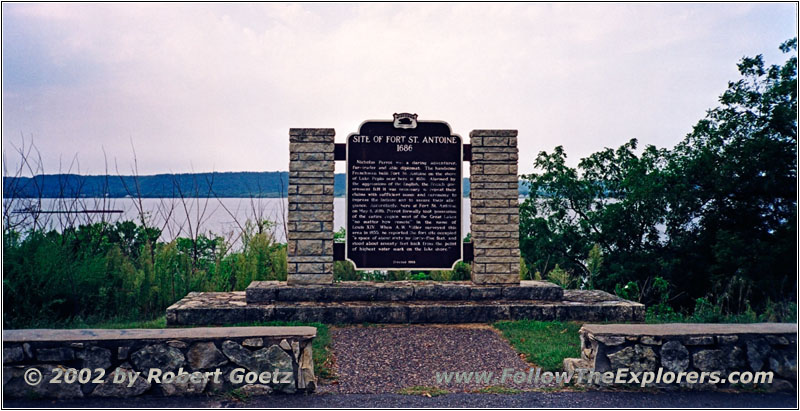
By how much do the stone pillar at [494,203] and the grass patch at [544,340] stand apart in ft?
3.60

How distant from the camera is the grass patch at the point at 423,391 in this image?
4826 mm

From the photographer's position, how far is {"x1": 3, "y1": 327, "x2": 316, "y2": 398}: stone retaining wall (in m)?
4.59

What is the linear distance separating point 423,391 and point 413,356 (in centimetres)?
115

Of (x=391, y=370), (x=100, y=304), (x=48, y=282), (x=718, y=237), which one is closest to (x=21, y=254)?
(x=48, y=282)

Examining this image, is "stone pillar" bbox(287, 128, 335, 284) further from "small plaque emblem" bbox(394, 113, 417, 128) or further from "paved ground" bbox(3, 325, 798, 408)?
"paved ground" bbox(3, 325, 798, 408)

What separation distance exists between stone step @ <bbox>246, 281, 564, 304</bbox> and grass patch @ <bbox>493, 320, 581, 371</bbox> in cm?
70

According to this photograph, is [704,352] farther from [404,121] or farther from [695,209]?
[695,209]

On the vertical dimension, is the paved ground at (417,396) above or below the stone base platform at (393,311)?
below

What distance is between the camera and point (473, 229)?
8609 millimetres

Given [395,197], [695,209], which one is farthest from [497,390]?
[695,209]

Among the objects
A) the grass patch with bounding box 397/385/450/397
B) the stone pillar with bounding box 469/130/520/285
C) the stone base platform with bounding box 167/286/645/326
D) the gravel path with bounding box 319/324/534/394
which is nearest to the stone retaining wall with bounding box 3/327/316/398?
the gravel path with bounding box 319/324/534/394

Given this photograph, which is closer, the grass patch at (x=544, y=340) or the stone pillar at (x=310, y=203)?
the grass patch at (x=544, y=340)

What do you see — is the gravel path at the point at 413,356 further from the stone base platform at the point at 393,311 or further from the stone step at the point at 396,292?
the stone step at the point at 396,292

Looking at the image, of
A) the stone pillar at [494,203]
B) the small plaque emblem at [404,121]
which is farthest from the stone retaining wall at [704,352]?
the small plaque emblem at [404,121]
